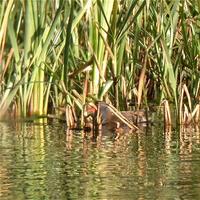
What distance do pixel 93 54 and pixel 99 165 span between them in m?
2.19

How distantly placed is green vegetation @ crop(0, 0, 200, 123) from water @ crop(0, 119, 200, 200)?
55cm

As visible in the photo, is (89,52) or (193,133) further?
(89,52)

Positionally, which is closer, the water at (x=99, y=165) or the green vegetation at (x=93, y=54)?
the water at (x=99, y=165)

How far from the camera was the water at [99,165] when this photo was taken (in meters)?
4.06

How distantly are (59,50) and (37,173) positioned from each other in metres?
2.60

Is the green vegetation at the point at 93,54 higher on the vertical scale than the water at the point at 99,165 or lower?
higher

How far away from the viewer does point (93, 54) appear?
6.95 metres

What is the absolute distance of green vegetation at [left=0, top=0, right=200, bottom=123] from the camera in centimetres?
693

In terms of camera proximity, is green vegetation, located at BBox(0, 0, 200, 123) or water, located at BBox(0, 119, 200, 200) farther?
green vegetation, located at BBox(0, 0, 200, 123)

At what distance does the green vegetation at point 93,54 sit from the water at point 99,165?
1.81 feet

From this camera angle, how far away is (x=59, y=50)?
23.4ft

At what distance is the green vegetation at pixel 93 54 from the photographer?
22.7 ft

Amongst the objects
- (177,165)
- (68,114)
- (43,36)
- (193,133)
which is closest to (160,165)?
(177,165)

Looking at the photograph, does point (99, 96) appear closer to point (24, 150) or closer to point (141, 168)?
point (24, 150)
